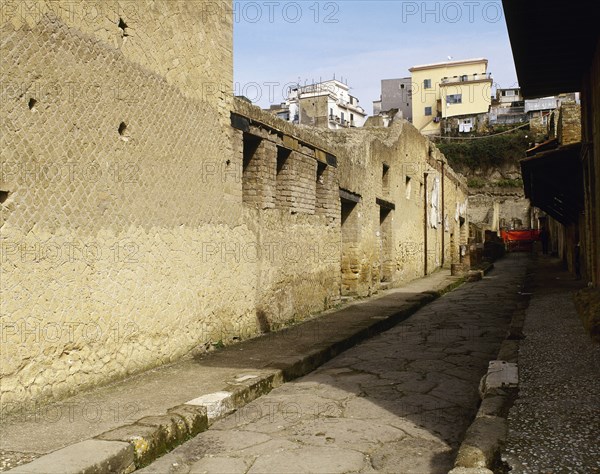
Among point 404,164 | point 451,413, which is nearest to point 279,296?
point 451,413

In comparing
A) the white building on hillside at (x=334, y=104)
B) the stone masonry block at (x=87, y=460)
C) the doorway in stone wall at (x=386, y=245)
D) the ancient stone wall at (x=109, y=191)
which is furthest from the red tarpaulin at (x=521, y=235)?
the stone masonry block at (x=87, y=460)

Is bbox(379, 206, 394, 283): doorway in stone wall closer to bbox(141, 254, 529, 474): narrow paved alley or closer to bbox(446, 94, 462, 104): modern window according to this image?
bbox(141, 254, 529, 474): narrow paved alley

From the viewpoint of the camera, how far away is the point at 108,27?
4.61 metres

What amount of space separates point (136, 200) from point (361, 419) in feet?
8.02

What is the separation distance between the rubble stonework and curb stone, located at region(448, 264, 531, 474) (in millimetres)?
2640

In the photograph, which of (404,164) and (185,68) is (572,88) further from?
(404,164)

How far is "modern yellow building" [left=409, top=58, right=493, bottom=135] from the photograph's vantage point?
2216 inches

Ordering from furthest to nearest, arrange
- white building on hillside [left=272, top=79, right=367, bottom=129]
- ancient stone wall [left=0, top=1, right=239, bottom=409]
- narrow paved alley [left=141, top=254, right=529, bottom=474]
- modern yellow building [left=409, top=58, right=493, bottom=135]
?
modern yellow building [left=409, top=58, right=493, bottom=135]
white building on hillside [left=272, top=79, right=367, bottom=129]
ancient stone wall [left=0, top=1, right=239, bottom=409]
narrow paved alley [left=141, top=254, right=529, bottom=474]

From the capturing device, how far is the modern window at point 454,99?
56281 mm

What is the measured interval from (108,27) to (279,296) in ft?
13.0

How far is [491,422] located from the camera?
3.16 m

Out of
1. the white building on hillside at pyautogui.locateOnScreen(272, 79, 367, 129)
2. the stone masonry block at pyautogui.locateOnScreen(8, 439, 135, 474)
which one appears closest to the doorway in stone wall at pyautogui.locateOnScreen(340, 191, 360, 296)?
the stone masonry block at pyautogui.locateOnScreen(8, 439, 135, 474)

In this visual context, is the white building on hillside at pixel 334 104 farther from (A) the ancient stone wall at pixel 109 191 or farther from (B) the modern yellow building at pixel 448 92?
(A) the ancient stone wall at pixel 109 191

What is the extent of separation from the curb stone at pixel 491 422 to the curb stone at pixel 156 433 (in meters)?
1.60
